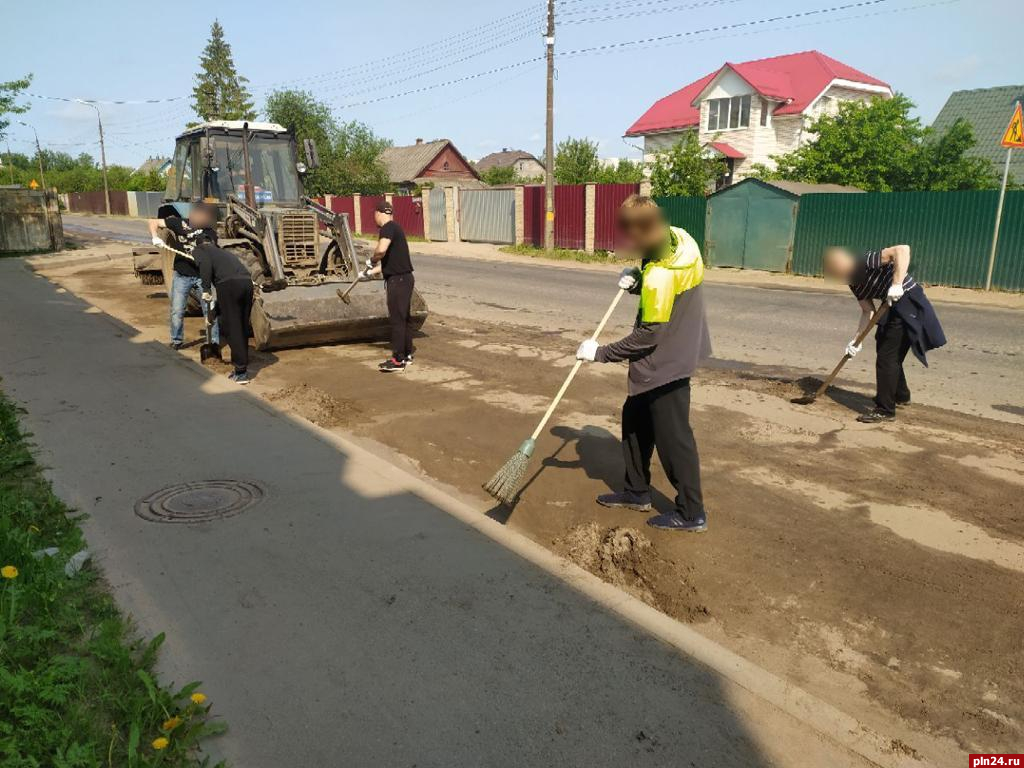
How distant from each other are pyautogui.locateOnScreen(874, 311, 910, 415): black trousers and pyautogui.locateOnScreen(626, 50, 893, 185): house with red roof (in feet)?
107

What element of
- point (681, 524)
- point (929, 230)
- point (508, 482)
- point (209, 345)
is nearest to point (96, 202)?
point (209, 345)

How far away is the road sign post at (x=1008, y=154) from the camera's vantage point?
1348 centimetres

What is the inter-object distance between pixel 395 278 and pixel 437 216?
25.5m

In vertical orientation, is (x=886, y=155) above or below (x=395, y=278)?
above

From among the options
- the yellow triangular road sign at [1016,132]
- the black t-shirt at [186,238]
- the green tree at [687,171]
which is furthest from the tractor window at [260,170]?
the green tree at [687,171]

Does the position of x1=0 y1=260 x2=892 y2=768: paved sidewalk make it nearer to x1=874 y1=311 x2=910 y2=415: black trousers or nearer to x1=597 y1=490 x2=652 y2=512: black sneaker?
x1=597 y1=490 x2=652 y2=512: black sneaker

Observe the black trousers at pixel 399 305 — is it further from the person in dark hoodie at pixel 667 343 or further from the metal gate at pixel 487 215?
the metal gate at pixel 487 215

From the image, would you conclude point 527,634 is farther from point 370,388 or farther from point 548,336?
point 548,336

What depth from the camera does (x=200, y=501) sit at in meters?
4.46

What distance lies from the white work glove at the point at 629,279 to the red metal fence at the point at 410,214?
99.9 ft

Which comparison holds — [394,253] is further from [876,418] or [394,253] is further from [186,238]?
[876,418]

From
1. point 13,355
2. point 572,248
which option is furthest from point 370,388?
point 572,248

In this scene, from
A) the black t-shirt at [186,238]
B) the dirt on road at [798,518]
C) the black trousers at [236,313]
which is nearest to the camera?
the dirt on road at [798,518]

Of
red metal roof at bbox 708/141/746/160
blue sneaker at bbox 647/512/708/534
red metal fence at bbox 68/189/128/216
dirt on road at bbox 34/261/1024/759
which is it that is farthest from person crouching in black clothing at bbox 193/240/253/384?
red metal fence at bbox 68/189/128/216
